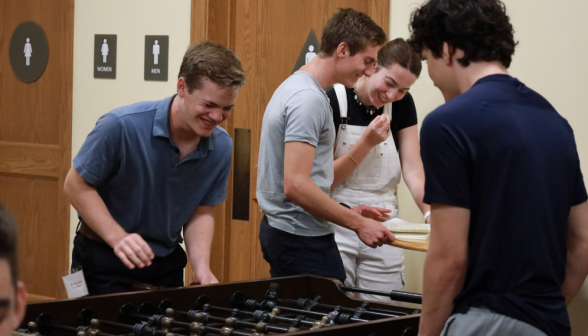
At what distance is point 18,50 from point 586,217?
13.5ft

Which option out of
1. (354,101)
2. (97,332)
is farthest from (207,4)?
(97,332)

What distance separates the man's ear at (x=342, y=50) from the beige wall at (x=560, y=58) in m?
0.69

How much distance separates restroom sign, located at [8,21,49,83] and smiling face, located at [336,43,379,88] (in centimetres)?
266

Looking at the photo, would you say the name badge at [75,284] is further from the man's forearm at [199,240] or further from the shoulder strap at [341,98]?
the shoulder strap at [341,98]

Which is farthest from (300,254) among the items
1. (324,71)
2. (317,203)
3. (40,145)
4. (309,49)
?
(40,145)

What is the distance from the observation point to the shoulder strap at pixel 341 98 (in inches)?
109

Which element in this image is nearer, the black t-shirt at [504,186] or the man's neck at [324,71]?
the black t-shirt at [504,186]

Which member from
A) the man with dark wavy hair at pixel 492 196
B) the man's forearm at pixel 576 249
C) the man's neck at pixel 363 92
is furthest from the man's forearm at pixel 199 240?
the man's forearm at pixel 576 249

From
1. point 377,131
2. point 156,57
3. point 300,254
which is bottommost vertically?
point 300,254

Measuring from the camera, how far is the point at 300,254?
7.64ft

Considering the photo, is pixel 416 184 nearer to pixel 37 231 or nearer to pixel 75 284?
pixel 75 284

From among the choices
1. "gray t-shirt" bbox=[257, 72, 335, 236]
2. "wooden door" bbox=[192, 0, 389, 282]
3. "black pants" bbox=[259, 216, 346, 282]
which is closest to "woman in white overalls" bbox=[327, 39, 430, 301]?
"gray t-shirt" bbox=[257, 72, 335, 236]

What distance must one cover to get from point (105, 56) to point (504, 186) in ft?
11.0

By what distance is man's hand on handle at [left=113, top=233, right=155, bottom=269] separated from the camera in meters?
1.93
